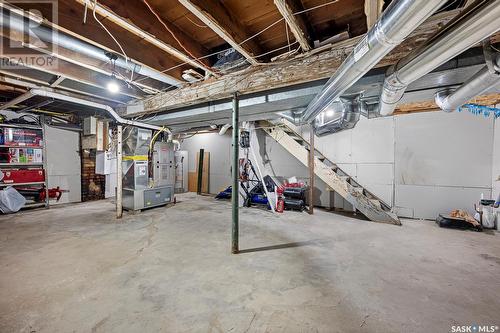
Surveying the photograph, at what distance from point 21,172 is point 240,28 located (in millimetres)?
5751

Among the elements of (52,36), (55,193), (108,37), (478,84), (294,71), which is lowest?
(55,193)

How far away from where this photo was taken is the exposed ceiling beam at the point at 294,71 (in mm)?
1540

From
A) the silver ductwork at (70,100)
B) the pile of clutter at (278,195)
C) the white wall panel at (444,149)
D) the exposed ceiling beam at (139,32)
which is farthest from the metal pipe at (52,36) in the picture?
the white wall panel at (444,149)

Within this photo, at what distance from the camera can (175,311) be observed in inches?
60.8

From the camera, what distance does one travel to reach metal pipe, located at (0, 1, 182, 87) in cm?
152

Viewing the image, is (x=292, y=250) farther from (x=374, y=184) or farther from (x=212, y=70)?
(x=374, y=184)

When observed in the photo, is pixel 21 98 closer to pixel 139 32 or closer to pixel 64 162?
pixel 64 162

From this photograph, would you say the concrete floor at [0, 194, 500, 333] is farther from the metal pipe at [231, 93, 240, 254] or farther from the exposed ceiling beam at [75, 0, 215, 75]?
the exposed ceiling beam at [75, 0, 215, 75]

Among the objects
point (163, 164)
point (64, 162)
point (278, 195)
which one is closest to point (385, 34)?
point (278, 195)

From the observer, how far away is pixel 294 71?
207 centimetres

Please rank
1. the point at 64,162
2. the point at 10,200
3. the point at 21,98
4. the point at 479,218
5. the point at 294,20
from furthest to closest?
1. the point at 64,162
2. the point at 10,200
3. the point at 479,218
4. the point at 21,98
5. the point at 294,20

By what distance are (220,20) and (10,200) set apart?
5.72 metres

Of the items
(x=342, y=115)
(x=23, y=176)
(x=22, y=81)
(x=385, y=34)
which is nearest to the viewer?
(x=385, y=34)

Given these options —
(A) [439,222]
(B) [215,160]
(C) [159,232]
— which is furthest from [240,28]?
(B) [215,160]
